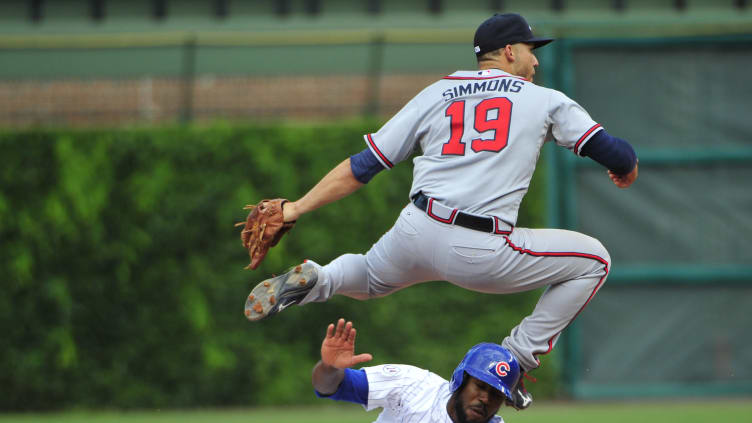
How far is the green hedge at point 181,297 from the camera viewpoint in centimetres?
909

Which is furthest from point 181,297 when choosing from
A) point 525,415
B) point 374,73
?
point 525,415

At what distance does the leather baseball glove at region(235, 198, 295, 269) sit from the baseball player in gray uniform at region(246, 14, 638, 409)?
6 cm

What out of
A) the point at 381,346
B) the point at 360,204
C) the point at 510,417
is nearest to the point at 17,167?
the point at 360,204

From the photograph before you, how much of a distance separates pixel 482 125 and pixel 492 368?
1.12 meters

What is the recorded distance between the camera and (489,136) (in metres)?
4.32

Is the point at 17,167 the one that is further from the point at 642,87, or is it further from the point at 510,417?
the point at 642,87

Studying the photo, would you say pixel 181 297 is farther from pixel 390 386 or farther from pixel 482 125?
pixel 482 125

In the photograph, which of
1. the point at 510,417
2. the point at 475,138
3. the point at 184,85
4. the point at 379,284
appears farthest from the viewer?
the point at 184,85

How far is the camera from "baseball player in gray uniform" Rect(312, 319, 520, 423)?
418 centimetres

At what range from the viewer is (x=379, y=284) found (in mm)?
4676

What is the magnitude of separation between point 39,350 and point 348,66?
423 centimetres

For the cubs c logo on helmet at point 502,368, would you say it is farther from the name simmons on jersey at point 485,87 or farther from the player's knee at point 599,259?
the name simmons on jersey at point 485,87

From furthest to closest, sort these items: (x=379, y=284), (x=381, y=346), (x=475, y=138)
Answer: (x=381, y=346) < (x=379, y=284) < (x=475, y=138)

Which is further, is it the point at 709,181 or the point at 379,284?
the point at 709,181
